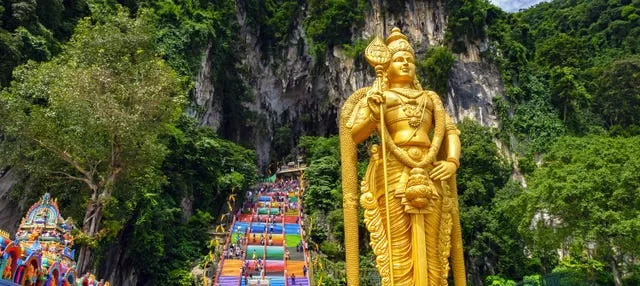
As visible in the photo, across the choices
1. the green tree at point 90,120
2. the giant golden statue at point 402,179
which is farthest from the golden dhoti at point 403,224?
the green tree at point 90,120

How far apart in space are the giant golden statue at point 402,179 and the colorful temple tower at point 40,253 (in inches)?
125

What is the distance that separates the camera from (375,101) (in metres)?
4.78

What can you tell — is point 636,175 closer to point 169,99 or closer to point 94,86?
point 169,99

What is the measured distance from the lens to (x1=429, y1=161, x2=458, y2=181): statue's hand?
4.78 metres

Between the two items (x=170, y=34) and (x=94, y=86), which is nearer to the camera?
(x=94, y=86)

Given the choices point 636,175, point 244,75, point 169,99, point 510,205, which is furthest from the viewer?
point 244,75

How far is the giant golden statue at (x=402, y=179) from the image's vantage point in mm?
4637

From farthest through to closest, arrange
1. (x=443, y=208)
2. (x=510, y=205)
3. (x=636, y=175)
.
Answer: (x=510, y=205)
(x=636, y=175)
(x=443, y=208)

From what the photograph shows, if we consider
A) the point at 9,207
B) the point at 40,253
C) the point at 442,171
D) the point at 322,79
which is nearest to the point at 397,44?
the point at 442,171

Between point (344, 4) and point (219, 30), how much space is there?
5.60m

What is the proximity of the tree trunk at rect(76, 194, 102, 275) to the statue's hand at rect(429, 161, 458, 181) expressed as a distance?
627cm

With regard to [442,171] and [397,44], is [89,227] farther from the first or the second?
[442,171]

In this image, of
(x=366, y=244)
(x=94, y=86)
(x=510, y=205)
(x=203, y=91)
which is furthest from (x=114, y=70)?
(x=203, y=91)

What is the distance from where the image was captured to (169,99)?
10094mm
